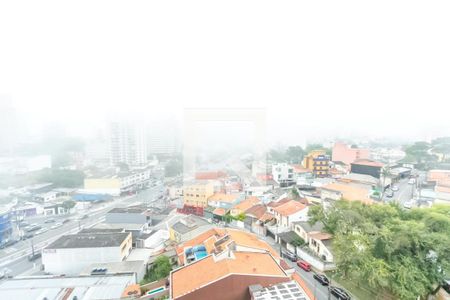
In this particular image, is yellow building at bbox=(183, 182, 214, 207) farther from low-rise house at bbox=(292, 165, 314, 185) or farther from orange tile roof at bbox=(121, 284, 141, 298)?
orange tile roof at bbox=(121, 284, 141, 298)

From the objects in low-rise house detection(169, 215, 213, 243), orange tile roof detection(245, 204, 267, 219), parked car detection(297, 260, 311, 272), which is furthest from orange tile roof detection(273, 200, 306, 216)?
low-rise house detection(169, 215, 213, 243)

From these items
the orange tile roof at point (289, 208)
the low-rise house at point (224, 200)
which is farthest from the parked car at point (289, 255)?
the low-rise house at point (224, 200)

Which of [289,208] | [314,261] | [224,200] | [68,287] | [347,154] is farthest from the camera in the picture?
[347,154]

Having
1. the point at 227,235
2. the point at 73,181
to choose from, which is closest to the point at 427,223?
the point at 227,235

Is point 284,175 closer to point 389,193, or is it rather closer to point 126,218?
point 389,193

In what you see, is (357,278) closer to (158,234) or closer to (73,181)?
(158,234)

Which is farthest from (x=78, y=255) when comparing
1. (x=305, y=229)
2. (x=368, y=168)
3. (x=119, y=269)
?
(x=368, y=168)

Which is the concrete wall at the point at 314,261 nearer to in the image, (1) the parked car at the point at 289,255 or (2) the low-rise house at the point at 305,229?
(1) the parked car at the point at 289,255
